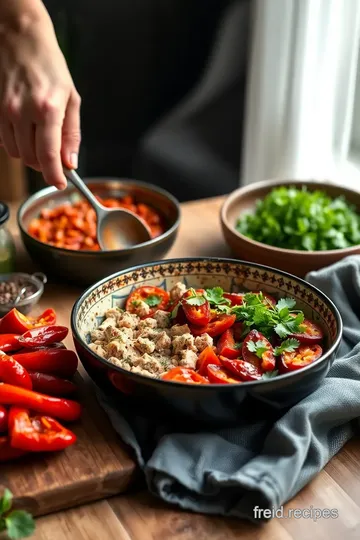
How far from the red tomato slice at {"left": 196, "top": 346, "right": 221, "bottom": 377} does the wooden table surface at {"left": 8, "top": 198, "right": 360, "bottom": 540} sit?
251 millimetres

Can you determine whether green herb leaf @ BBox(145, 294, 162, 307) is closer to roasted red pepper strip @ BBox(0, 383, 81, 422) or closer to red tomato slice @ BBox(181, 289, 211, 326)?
red tomato slice @ BBox(181, 289, 211, 326)

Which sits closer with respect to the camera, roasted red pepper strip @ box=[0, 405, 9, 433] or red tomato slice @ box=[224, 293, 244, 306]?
roasted red pepper strip @ box=[0, 405, 9, 433]

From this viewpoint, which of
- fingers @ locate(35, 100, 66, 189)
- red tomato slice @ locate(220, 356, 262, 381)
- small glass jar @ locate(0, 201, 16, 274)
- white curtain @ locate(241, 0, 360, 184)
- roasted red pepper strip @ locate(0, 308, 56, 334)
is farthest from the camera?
white curtain @ locate(241, 0, 360, 184)

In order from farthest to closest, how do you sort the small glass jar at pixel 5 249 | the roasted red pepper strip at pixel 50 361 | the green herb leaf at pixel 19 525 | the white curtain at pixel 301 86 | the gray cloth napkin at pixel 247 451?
the white curtain at pixel 301 86 → the small glass jar at pixel 5 249 → the roasted red pepper strip at pixel 50 361 → the gray cloth napkin at pixel 247 451 → the green herb leaf at pixel 19 525

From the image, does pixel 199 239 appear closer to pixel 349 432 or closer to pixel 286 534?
pixel 349 432

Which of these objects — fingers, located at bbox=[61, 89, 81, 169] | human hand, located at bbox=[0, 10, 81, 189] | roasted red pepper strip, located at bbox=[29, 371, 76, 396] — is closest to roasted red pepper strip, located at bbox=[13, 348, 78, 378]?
roasted red pepper strip, located at bbox=[29, 371, 76, 396]

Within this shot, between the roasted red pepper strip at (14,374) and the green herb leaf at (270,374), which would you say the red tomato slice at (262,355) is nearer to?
the green herb leaf at (270,374)

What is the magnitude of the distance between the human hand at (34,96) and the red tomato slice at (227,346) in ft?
1.91

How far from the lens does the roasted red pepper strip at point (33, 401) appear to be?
137 cm

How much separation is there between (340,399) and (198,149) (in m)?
2.68

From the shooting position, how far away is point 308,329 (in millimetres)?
1541

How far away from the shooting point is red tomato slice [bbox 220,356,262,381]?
1.39 m

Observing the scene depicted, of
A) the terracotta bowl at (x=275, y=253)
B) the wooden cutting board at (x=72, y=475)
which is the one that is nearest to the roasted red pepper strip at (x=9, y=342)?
the wooden cutting board at (x=72, y=475)

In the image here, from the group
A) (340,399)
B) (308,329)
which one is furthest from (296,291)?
(340,399)
